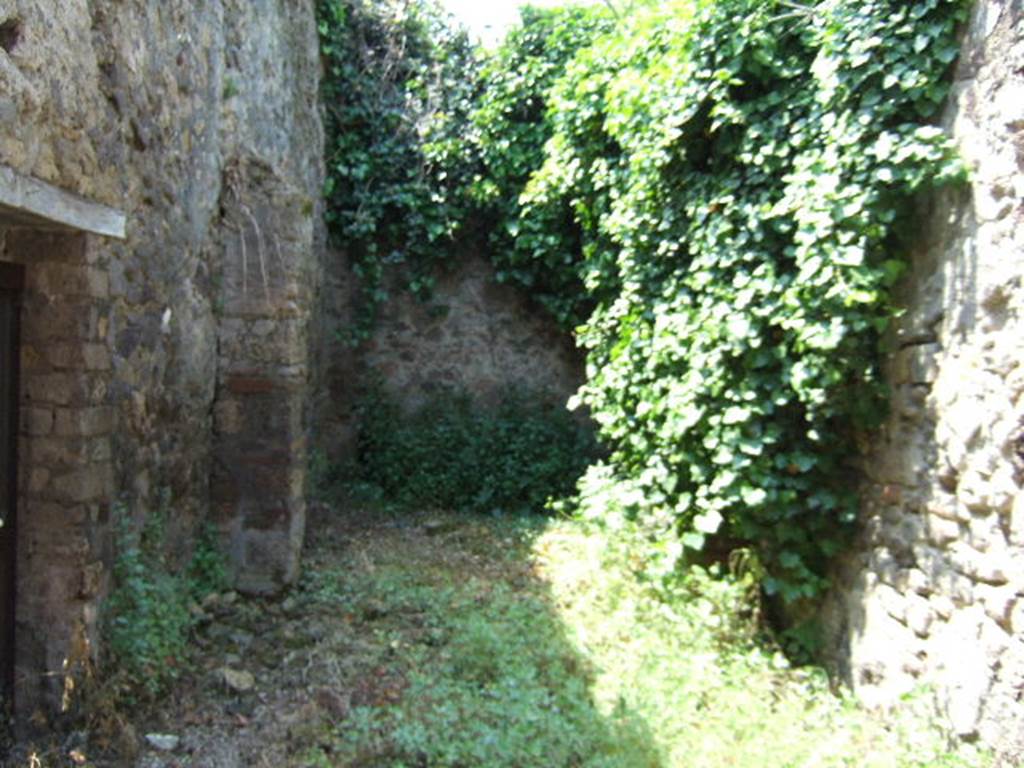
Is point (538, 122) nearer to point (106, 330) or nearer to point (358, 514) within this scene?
point (358, 514)

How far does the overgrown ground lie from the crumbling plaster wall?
1.64 feet

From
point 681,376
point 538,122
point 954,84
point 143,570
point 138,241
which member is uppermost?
point 538,122

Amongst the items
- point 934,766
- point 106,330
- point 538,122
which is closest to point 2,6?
point 106,330

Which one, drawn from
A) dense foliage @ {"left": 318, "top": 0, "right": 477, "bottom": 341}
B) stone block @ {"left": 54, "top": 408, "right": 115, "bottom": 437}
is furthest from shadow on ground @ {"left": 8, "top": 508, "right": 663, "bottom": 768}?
dense foliage @ {"left": 318, "top": 0, "right": 477, "bottom": 341}

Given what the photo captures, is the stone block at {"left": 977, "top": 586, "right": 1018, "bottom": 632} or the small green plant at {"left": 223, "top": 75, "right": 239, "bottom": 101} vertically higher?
the small green plant at {"left": 223, "top": 75, "right": 239, "bottom": 101}

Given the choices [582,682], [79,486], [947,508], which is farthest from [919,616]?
[79,486]

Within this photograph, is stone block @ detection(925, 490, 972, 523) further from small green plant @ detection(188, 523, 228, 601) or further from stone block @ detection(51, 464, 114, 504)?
small green plant @ detection(188, 523, 228, 601)

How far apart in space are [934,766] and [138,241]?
3.87m

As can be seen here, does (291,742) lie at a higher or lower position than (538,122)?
lower

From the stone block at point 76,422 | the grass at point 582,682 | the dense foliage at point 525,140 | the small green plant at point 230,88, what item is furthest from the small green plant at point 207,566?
the dense foliage at point 525,140

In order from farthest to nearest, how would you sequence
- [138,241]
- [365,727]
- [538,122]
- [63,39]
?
[538,122], [138,241], [365,727], [63,39]

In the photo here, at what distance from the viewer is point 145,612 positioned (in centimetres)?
357

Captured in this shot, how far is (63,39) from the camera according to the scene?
2814 millimetres

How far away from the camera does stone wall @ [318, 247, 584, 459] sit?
8.06 m
